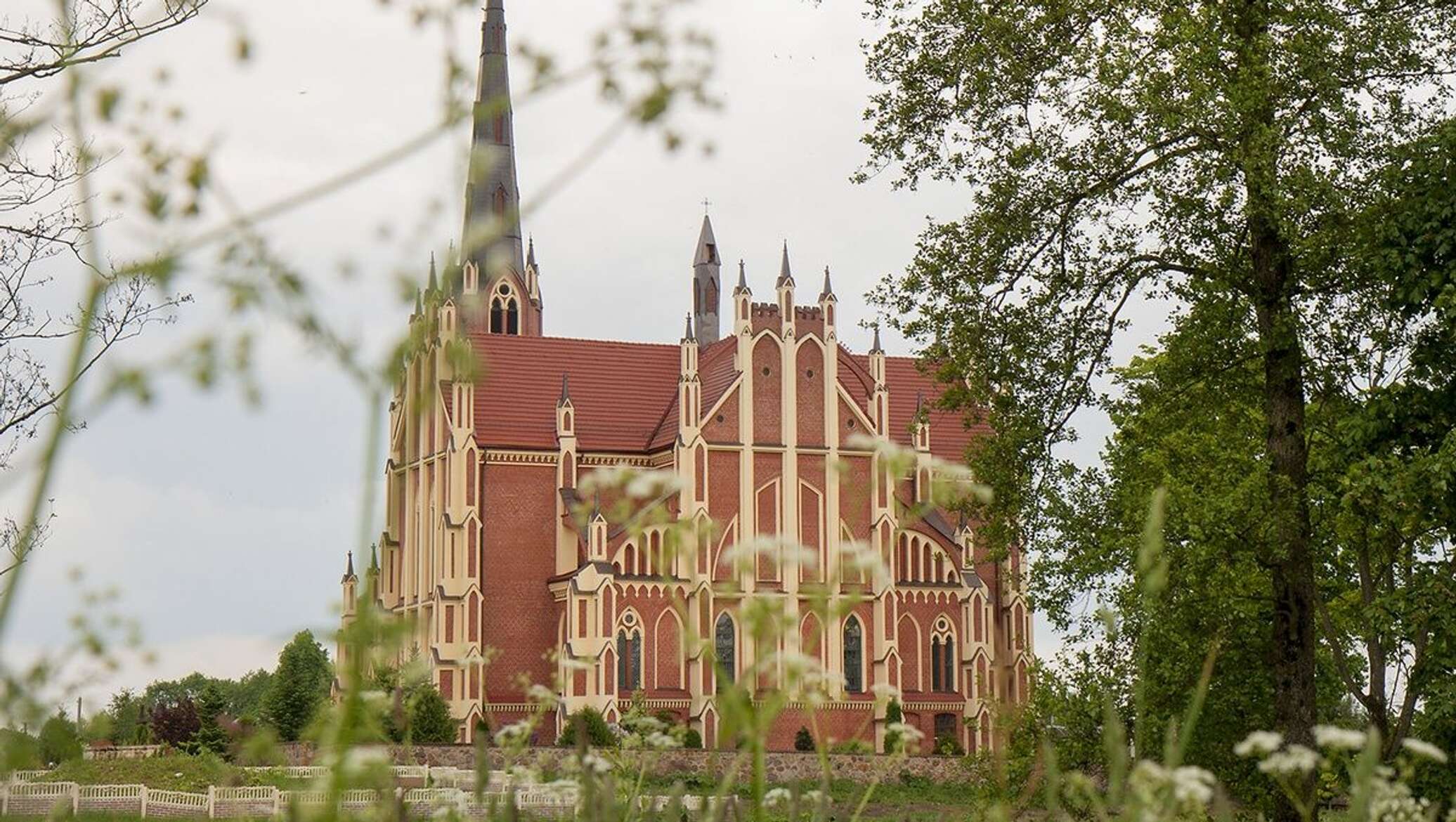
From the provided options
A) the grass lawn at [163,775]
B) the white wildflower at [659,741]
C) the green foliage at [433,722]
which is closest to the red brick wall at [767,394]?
the green foliage at [433,722]

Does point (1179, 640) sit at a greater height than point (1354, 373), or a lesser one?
lesser

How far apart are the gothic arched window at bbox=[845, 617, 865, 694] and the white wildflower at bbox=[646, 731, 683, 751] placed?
49.3 meters

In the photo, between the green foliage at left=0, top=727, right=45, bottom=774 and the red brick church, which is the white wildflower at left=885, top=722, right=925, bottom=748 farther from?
the red brick church

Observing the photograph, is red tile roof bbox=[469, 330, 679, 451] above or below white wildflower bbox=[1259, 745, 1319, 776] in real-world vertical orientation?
above

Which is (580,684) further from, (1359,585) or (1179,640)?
(1179,640)

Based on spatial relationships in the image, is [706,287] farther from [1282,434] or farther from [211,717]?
[1282,434]

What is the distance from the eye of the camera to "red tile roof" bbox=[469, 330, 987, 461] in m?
54.9

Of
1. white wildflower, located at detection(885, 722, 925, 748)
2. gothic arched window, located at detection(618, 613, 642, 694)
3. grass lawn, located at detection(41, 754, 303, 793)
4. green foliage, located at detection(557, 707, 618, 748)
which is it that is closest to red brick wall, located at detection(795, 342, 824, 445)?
gothic arched window, located at detection(618, 613, 642, 694)

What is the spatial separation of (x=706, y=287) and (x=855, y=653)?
61.0ft

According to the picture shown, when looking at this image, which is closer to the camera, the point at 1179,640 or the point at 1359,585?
the point at 1179,640

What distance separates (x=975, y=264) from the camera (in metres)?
21.5

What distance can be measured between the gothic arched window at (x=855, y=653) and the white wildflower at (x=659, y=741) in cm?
4931

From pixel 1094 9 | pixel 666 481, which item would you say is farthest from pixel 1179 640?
pixel 666 481

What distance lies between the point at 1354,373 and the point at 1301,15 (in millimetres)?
4136
